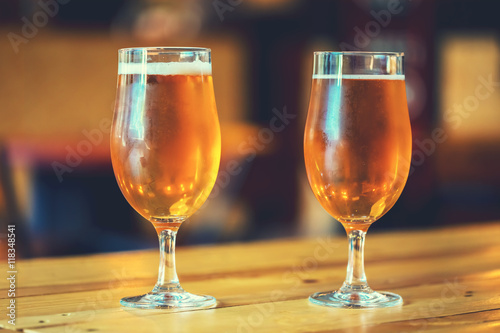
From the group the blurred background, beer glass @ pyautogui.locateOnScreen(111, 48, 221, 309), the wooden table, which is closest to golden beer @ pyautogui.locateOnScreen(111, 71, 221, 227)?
beer glass @ pyautogui.locateOnScreen(111, 48, 221, 309)

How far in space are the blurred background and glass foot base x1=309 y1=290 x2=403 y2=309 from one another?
2276mm

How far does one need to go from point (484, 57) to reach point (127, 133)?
134 inches

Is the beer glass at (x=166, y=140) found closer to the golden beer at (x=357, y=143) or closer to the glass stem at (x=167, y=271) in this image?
the glass stem at (x=167, y=271)

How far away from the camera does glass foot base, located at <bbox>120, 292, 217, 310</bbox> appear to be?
2.91 feet

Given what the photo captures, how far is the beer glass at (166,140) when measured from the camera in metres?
0.93

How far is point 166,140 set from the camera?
3.05 feet

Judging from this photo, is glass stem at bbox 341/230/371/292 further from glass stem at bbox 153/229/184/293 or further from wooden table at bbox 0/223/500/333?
glass stem at bbox 153/229/184/293

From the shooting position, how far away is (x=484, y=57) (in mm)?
4047

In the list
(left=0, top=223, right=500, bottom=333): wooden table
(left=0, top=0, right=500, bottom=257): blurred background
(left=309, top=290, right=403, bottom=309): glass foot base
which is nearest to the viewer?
(left=0, top=223, right=500, bottom=333): wooden table

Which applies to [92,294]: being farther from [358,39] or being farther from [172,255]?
[358,39]

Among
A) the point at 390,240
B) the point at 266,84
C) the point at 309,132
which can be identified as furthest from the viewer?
the point at 266,84

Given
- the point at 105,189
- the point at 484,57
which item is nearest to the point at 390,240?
the point at 105,189

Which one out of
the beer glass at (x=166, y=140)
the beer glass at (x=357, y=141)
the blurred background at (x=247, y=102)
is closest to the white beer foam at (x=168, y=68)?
the beer glass at (x=166, y=140)

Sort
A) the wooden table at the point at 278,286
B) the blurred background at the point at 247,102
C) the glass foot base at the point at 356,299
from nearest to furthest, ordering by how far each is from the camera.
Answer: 1. the wooden table at the point at 278,286
2. the glass foot base at the point at 356,299
3. the blurred background at the point at 247,102
